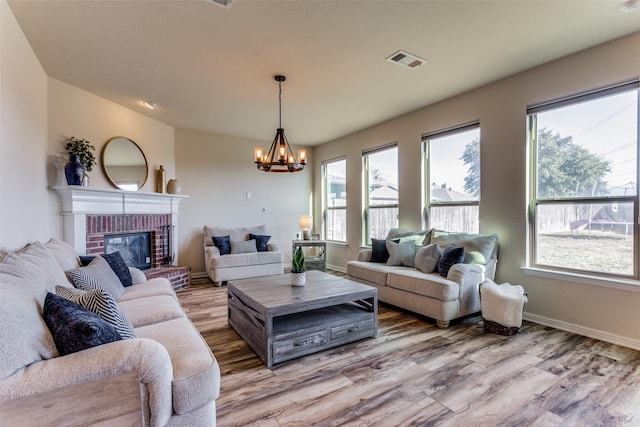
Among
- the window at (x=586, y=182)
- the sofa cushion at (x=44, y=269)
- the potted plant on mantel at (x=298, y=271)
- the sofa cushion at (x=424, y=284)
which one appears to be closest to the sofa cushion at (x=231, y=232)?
the potted plant on mantel at (x=298, y=271)

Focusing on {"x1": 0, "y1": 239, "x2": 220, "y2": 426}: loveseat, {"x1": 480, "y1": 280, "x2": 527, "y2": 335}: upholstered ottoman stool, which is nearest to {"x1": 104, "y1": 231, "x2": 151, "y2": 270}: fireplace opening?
{"x1": 0, "y1": 239, "x2": 220, "y2": 426}: loveseat

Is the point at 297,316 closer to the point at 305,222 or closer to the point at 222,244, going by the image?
the point at 222,244

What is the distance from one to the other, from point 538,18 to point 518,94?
43.7 inches

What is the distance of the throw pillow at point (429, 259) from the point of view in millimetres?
3480

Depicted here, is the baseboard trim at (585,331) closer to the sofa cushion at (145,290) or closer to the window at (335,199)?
the window at (335,199)

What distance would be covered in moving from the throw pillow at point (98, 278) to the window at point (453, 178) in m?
3.90

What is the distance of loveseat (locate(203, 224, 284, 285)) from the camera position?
483cm

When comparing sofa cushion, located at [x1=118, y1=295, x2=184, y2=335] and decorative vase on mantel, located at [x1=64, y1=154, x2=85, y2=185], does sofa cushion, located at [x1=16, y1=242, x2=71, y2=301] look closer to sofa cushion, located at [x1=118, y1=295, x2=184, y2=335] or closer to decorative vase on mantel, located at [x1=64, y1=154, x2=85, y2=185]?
sofa cushion, located at [x1=118, y1=295, x2=184, y2=335]

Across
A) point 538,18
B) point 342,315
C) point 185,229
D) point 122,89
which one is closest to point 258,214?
point 185,229

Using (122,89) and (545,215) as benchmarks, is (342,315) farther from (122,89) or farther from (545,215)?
(122,89)

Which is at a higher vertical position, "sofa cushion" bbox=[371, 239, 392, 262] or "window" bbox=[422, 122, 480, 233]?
"window" bbox=[422, 122, 480, 233]

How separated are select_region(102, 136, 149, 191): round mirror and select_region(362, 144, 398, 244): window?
146 inches

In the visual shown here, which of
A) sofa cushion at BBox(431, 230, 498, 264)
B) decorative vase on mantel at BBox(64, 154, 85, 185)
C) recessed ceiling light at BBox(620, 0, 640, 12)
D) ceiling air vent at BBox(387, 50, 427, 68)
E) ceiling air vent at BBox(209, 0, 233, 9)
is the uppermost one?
recessed ceiling light at BBox(620, 0, 640, 12)

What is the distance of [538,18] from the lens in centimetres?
233
